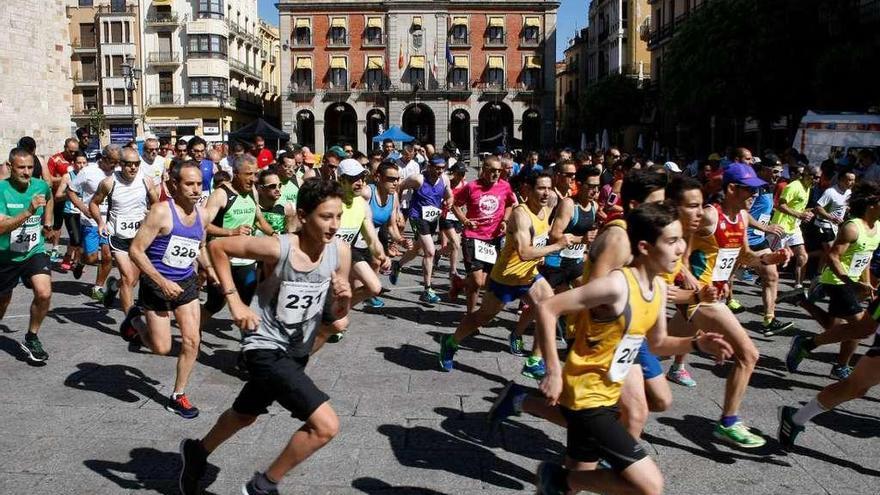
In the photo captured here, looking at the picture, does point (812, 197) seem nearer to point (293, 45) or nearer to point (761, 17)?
point (761, 17)

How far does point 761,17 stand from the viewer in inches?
1015

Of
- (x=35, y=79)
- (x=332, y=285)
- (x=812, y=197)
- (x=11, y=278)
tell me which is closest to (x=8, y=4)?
(x=35, y=79)

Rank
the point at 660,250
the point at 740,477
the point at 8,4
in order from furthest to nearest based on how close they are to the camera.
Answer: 1. the point at 8,4
2. the point at 740,477
3. the point at 660,250

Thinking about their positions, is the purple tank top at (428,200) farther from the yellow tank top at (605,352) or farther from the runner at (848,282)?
the yellow tank top at (605,352)

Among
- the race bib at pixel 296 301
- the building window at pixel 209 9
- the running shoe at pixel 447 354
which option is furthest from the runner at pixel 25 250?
the building window at pixel 209 9

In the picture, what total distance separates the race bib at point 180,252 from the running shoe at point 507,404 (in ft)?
9.05

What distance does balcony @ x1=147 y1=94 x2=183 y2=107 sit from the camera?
61750mm

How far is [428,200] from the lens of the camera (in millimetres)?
10938

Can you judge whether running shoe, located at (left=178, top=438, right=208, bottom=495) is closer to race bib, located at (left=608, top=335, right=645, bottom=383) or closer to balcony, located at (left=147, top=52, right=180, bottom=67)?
race bib, located at (left=608, top=335, right=645, bottom=383)

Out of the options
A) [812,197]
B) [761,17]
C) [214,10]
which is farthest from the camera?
[214,10]

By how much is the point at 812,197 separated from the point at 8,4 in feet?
66.8

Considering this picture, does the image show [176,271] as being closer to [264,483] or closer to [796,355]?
[264,483]

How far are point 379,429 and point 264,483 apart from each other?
1555 millimetres

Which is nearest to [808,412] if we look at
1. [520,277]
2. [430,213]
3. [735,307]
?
[520,277]
